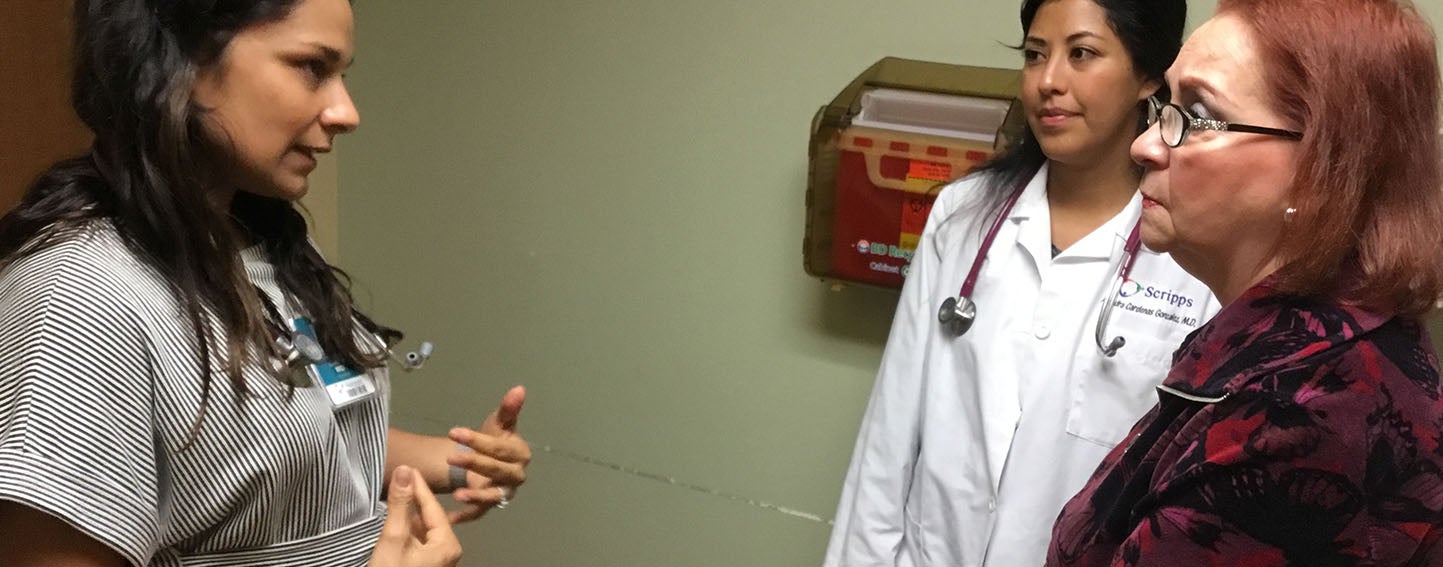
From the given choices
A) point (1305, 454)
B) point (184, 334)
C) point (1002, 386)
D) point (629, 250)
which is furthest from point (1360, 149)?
point (629, 250)

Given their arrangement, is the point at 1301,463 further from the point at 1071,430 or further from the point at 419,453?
the point at 419,453

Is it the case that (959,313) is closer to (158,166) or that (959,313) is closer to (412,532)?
(412,532)

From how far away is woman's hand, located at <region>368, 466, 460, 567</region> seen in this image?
3.74 ft

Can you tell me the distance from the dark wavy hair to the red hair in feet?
3.15

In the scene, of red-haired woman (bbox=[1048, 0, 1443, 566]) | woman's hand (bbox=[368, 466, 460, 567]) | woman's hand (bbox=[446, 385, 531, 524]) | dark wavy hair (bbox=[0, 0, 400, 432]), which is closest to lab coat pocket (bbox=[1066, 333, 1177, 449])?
red-haired woman (bbox=[1048, 0, 1443, 566])

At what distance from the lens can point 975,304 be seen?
68.0 inches

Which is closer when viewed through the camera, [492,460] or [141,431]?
[141,431]

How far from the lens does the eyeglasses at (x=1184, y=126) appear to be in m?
1.07

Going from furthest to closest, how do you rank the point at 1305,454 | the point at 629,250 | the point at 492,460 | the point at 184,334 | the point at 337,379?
the point at 629,250 < the point at 492,460 < the point at 337,379 < the point at 184,334 < the point at 1305,454

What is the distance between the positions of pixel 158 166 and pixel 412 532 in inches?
16.8

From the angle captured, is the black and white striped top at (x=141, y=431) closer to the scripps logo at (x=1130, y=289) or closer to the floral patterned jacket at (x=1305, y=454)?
the floral patterned jacket at (x=1305, y=454)

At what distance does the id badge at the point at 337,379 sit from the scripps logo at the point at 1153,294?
3.20 ft

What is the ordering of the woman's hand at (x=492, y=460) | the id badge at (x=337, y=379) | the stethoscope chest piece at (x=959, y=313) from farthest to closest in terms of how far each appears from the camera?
1. the stethoscope chest piece at (x=959, y=313)
2. the woman's hand at (x=492, y=460)
3. the id badge at (x=337, y=379)

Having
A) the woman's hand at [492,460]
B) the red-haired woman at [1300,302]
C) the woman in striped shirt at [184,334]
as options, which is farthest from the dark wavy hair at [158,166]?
the red-haired woman at [1300,302]
